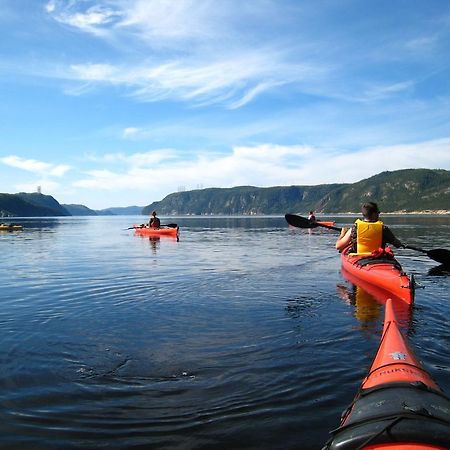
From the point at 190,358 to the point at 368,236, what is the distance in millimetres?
9368

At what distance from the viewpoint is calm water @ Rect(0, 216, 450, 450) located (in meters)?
5.47

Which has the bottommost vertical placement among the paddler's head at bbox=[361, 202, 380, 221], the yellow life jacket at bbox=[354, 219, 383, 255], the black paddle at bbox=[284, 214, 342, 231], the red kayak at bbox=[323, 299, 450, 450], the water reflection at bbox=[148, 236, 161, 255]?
the water reflection at bbox=[148, 236, 161, 255]

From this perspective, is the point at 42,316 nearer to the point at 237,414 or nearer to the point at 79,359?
the point at 79,359

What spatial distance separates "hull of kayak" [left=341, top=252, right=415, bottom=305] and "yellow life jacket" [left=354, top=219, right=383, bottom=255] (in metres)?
0.40

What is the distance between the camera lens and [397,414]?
382 centimetres

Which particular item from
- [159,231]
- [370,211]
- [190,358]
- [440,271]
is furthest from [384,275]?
[159,231]

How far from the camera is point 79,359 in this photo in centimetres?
798

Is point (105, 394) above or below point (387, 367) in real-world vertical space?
below

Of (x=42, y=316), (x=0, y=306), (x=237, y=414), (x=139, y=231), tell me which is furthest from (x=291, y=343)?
(x=139, y=231)

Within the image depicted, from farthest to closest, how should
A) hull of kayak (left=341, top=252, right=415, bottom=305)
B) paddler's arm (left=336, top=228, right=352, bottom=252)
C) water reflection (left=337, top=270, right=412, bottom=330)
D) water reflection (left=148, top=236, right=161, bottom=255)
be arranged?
water reflection (left=148, top=236, right=161, bottom=255)
paddler's arm (left=336, top=228, right=352, bottom=252)
hull of kayak (left=341, top=252, right=415, bottom=305)
water reflection (left=337, top=270, right=412, bottom=330)

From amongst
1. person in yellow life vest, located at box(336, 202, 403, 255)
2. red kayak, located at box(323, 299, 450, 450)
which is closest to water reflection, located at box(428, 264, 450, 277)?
person in yellow life vest, located at box(336, 202, 403, 255)

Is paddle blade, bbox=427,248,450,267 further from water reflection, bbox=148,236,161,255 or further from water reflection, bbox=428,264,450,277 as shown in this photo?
water reflection, bbox=148,236,161,255

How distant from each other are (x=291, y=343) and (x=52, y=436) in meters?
4.98

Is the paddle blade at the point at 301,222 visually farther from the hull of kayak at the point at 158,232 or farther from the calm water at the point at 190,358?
the hull of kayak at the point at 158,232
